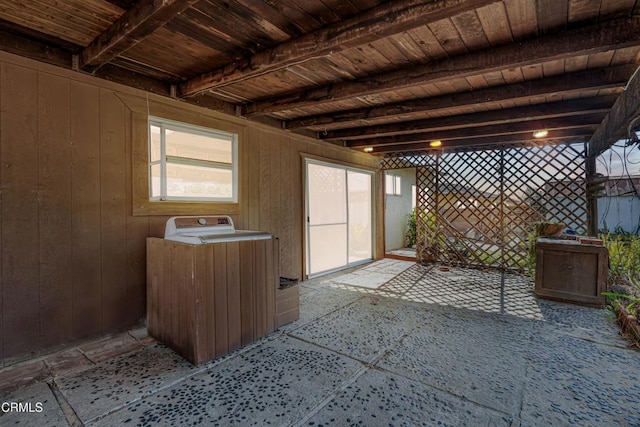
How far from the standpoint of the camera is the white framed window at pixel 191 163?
2789 mm

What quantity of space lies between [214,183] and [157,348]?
5.64 ft

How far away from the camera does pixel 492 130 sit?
410 centimetres

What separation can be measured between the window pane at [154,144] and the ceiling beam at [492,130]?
3.29m

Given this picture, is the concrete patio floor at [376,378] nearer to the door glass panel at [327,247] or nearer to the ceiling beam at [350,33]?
the door glass panel at [327,247]

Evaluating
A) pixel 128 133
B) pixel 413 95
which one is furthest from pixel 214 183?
pixel 413 95

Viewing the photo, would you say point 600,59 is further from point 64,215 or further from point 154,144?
point 64,215

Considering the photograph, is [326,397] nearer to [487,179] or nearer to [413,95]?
[413,95]

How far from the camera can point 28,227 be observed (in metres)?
2.12

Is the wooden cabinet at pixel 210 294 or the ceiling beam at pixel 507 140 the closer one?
the wooden cabinet at pixel 210 294

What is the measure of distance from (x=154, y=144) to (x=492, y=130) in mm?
4276

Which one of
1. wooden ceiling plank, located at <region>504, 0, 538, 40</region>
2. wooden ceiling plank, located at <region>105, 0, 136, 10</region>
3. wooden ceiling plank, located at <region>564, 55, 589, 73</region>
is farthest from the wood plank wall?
wooden ceiling plank, located at <region>564, 55, 589, 73</region>

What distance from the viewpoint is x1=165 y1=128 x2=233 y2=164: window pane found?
9.55 feet

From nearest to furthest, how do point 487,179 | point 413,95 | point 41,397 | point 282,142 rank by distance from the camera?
point 41,397 < point 413,95 < point 282,142 < point 487,179

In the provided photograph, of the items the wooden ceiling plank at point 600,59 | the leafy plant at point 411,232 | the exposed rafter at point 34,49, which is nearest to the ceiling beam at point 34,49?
the exposed rafter at point 34,49
